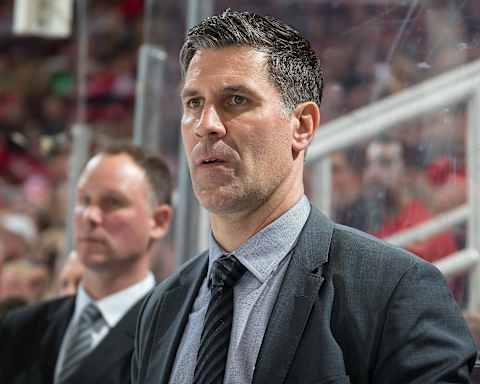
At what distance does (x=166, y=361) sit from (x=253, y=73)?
44 cm

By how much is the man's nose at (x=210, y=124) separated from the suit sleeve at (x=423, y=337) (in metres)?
0.33

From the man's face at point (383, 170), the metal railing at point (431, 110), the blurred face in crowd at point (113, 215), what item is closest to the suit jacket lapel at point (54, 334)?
the blurred face in crowd at point (113, 215)

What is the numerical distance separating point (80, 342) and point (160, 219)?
1.18ft

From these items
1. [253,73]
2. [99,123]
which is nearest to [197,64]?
[253,73]

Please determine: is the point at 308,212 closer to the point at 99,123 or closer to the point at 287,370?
the point at 287,370

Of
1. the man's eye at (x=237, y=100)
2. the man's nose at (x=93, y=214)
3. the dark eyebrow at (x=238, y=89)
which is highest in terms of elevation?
the dark eyebrow at (x=238, y=89)

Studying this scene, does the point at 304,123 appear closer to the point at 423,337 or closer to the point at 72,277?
the point at 423,337

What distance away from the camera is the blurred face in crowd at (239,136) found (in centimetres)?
127

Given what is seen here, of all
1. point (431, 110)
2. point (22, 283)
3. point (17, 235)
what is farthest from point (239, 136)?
point (17, 235)

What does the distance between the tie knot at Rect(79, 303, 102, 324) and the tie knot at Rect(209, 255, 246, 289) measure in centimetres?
86

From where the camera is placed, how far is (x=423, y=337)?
1124mm

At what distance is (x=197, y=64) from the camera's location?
1.33 meters

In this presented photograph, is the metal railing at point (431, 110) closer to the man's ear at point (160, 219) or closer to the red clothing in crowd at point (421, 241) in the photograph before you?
the red clothing in crowd at point (421, 241)

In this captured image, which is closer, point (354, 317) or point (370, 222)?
point (354, 317)
